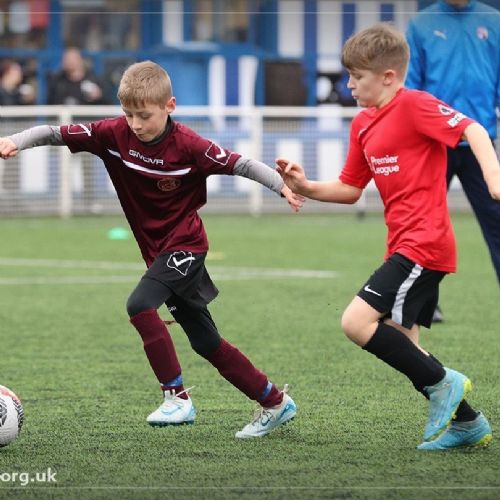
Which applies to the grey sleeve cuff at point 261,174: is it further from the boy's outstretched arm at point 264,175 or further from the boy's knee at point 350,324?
the boy's knee at point 350,324

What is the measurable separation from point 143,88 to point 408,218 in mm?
1167

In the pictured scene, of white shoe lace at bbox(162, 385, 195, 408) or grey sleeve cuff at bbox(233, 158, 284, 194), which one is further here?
white shoe lace at bbox(162, 385, 195, 408)

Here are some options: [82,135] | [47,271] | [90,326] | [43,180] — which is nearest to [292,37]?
[43,180]

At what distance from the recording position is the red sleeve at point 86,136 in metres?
5.77

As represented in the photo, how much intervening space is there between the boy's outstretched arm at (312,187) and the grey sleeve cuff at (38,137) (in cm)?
96

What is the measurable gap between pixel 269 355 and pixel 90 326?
68.1 inches

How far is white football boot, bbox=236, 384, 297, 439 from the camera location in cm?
565

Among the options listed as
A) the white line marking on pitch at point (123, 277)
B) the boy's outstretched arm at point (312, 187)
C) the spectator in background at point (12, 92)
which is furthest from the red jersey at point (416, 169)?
the spectator in background at point (12, 92)

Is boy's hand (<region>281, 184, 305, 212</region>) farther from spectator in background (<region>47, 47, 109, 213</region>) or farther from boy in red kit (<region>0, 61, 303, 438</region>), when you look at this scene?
spectator in background (<region>47, 47, 109, 213</region>)

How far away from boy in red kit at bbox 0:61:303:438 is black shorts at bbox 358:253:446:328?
565 mm

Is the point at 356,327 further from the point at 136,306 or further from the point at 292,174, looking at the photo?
the point at 136,306

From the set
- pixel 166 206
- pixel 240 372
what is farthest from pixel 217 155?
pixel 240 372

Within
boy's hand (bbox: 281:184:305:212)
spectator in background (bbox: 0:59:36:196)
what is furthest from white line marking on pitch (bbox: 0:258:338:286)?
boy's hand (bbox: 281:184:305:212)

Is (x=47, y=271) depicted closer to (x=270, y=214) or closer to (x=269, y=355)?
(x=269, y=355)
